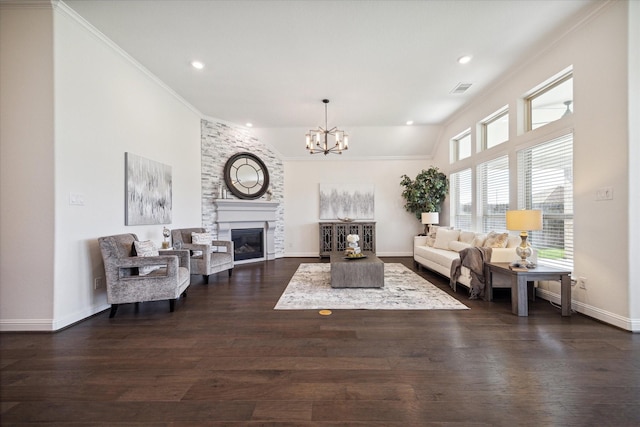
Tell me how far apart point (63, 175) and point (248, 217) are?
150 inches

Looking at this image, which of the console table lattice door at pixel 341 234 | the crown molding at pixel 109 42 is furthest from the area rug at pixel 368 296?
the crown molding at pixel 109 42

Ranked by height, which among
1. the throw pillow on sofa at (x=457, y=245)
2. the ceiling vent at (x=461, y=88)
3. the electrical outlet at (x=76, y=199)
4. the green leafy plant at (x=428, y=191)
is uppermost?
the ceiling vent at (x=461, y=88)

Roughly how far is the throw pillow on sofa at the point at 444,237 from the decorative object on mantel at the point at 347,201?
2.34m

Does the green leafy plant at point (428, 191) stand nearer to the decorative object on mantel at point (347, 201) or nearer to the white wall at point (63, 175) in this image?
the decorative object on mantel at point (347, 201)

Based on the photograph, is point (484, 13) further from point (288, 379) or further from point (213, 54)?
point (288, 379)

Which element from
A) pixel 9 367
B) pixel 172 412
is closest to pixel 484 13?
pixel 172 412

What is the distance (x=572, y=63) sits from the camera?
3160 mm

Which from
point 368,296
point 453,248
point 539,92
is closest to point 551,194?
point 539,92

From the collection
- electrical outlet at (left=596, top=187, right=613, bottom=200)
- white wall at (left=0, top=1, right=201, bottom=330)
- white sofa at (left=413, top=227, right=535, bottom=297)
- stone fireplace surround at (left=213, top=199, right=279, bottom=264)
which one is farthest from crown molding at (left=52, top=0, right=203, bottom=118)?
electrical outlet at (left=596, top=187, right=613, bottom=200)

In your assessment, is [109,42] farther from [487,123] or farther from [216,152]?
[487,123]

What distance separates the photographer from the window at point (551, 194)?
331 centimetres

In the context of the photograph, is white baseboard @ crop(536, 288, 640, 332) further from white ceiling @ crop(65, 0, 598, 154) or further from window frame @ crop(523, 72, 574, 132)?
white ceiling @ crop(65, 0, 598, 154)

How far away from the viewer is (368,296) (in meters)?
3.77

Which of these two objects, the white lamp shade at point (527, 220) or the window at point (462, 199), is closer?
the white lamp shade at point (527, 220)
